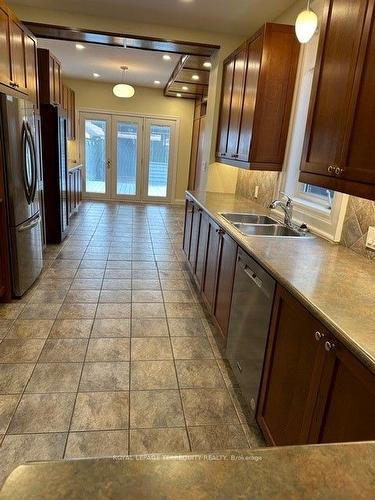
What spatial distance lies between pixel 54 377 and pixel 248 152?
2416mm

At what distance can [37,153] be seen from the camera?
3.67 metres

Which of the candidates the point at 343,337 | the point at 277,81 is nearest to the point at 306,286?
the point at 343,337

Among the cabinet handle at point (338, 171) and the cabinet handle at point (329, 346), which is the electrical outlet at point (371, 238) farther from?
the cabinet handle at point (329, 346)

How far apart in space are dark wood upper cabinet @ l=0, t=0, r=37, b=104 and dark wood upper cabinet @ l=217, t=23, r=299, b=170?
209 cm

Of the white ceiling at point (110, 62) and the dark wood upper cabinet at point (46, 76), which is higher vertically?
the white ceiling at point (110, 62)

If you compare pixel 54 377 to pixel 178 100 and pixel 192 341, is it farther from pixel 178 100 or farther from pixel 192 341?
pixel 178 100

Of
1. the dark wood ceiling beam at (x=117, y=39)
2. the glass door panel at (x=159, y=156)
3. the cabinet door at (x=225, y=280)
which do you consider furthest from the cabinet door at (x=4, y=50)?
the glass door panel at (x=159, y=156)

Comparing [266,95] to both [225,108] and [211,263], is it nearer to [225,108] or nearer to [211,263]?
[225,108]

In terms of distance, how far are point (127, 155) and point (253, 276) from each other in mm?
7481

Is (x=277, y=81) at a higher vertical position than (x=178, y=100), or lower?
lower

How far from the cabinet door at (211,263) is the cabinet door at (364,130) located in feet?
4.15

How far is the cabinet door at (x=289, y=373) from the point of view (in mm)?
1327

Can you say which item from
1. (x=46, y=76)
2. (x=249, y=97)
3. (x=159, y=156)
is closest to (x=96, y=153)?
(x=159, y=156)

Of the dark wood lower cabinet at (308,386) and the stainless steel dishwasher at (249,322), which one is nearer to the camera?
the dark wood lower cabinet at (308,386)
